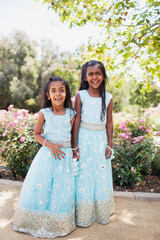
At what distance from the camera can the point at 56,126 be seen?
207cm

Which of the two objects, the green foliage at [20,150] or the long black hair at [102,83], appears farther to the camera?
the green foliage at [20,150]

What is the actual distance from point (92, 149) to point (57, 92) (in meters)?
0.71

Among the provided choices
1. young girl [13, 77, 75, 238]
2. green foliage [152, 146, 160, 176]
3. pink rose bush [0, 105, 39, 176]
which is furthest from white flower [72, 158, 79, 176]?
green foliage [152, 146, 160, 176]

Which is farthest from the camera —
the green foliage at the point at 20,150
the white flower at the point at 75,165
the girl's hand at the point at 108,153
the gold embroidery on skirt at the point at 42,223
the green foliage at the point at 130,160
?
the green foliage at the point at 20,150

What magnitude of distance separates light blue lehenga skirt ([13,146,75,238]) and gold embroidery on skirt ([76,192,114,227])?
97mm

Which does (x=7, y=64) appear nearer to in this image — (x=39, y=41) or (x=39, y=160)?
(x=39, y=41)

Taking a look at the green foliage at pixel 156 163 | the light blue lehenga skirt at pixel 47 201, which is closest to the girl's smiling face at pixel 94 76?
the light blue lehenga skirt at pixel 47 201

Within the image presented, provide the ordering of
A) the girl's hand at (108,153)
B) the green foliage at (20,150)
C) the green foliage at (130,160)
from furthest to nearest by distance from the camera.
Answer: the green foliage at (20,150) < the green foliage at (130,160) < the girl's hand at (108,153)

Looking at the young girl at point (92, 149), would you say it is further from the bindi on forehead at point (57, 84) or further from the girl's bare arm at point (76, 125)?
the bindi on forehead at point (57, 84)

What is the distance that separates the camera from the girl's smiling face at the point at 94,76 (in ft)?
6.97

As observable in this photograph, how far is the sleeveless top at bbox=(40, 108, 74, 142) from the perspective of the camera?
206 centimetres

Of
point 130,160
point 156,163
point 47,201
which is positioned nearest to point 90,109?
point 47,201

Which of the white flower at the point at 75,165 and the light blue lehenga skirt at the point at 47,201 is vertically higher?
the white flower at the point at 75,165

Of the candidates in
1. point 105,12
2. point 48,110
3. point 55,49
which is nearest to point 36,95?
point 55,49
